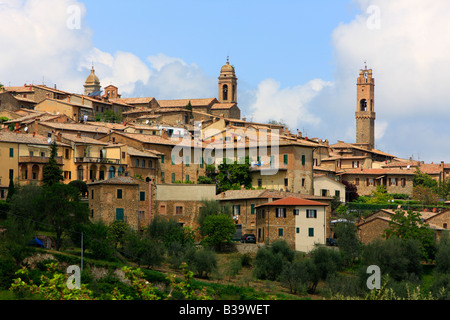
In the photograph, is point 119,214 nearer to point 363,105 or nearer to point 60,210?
point 60,210

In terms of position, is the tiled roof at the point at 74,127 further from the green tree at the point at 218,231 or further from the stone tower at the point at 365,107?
the stone tower at the point at 365,107

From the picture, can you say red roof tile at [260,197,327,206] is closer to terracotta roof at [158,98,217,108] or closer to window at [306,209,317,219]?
window at [306,209,317,219]

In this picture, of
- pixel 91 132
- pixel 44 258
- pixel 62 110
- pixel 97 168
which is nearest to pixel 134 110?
pixel 62 110

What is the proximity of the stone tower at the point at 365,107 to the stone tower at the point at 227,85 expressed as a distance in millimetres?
21306

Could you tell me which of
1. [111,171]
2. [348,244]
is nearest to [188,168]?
[111,171]

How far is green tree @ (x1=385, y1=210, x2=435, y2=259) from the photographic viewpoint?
55.7 m

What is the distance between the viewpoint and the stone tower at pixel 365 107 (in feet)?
420

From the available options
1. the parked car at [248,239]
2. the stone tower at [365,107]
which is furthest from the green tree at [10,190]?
the stone tower at [365,107]

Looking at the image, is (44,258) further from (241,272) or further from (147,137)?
(147,137)

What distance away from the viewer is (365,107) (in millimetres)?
132500

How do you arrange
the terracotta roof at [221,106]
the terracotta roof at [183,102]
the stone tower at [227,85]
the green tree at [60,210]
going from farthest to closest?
1. the stone tower at [227,85]
2. the terracotta roof at [221,106]
3. the terracotta roof at [183,102]
4. the green tree at [60,210]

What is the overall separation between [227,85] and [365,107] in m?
24.5

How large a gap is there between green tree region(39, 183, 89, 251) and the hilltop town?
14.0ft

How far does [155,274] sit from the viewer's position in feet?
156
